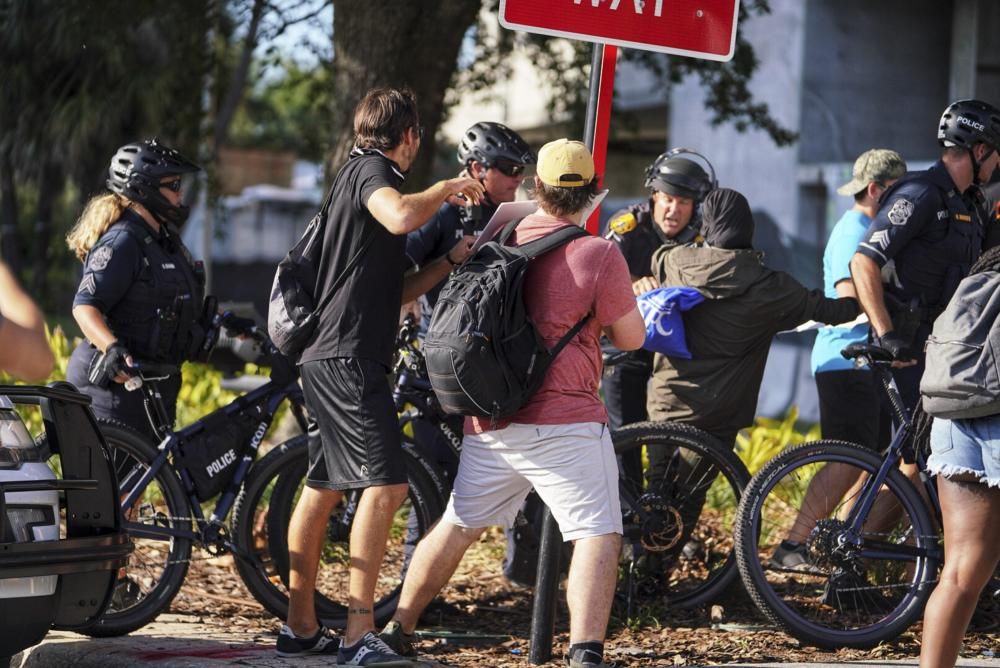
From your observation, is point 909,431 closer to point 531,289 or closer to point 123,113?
point 531,289

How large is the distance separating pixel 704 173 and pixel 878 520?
6.01 feet

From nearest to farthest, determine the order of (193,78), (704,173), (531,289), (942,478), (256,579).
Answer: (942,478) < (531,289) < (256,579) < (704,173) < (193,78)

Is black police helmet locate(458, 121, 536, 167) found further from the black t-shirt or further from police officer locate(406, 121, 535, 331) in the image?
the black t-shirt

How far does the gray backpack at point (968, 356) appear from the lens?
173 inches

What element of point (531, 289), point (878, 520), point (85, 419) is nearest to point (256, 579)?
point (85, 419)

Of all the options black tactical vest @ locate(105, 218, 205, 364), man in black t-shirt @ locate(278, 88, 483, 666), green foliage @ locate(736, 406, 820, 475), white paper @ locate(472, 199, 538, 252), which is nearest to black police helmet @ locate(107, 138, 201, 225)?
black tactical vest @ locate(105, 218, 205, 364)

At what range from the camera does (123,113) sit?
59.7ft

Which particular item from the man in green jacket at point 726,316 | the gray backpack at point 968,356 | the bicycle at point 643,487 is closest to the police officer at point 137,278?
the bicycle at point 643,487

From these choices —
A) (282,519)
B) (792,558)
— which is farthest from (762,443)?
(282,519)

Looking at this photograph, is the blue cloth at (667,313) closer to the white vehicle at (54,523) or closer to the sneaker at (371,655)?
the sneaker at (371,655)

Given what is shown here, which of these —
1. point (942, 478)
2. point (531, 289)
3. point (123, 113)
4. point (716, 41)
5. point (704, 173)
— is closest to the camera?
point (942, 478)

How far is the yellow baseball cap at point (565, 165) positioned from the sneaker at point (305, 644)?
194 centimetres

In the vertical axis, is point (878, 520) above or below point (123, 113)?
below

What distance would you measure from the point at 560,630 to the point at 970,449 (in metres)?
2.23
